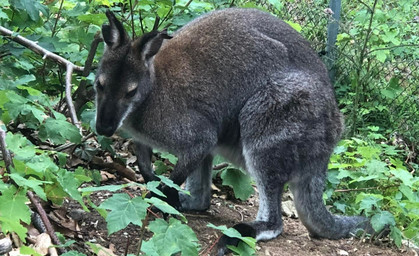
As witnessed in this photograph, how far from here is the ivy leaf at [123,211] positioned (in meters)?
2.53

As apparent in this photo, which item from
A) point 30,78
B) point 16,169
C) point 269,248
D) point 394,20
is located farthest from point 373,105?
point 16,169

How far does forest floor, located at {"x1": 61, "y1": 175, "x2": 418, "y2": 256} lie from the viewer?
12.8ft

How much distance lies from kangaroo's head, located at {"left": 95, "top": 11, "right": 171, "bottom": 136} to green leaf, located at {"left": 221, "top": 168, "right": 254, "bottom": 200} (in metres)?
1.06

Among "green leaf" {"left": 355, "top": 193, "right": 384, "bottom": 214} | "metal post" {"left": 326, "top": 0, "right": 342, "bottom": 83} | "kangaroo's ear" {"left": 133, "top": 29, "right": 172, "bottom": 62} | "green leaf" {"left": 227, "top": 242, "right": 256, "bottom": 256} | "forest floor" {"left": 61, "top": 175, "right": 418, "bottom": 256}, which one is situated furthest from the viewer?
"metal post" {"left": 326, "top": 0, "right": 342, "bottom": 83}

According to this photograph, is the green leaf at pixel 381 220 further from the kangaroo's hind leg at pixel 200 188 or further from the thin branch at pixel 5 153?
the thin branch at pixel 5 153

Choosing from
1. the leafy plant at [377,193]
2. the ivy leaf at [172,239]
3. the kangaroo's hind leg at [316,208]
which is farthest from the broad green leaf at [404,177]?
the ivy leaf at [172,239]

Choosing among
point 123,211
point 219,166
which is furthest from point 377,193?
point 123,211

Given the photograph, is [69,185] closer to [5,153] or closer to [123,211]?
[5,153]

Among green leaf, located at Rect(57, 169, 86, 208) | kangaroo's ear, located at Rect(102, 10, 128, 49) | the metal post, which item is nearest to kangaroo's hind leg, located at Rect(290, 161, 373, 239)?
kangaroo's ear, located at Rect(102, 10, 128, 49)

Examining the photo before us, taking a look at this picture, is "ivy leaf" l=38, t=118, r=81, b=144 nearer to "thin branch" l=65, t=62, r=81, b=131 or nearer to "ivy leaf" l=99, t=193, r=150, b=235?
"thin branch" l=65, t=62, r=81, b=131

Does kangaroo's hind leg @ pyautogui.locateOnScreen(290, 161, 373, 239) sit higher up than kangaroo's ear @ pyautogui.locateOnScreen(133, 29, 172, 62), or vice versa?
kangaroo's ear @ pyautogui.locateOnScreen(133, 29, 172, 62)

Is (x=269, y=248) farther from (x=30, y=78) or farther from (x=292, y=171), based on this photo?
(x=30, y=78)

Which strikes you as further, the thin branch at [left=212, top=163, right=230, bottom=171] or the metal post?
the metal post

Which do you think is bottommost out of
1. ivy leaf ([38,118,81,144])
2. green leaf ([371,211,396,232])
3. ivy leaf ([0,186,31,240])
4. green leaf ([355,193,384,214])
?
green leaf ([371,211,396,232])
